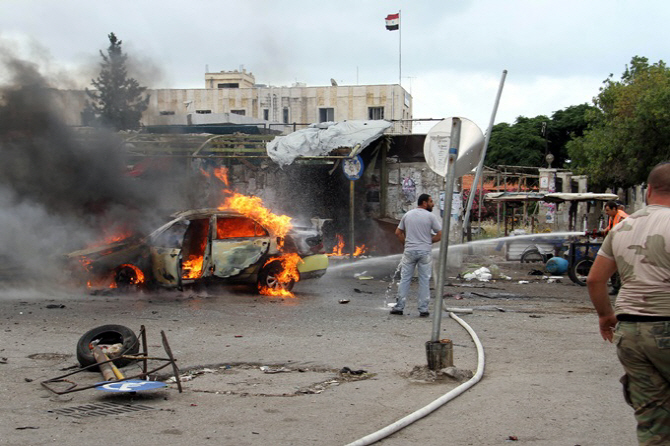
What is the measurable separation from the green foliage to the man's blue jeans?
41493 mm

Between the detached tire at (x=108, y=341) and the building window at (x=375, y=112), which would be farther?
the building window at (x=375, y=112)

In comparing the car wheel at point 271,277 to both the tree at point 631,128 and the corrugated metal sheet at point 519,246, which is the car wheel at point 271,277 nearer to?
the corrugated metal sheet at point 519,246

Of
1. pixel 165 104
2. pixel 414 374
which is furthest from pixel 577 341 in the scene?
pixel 165 104

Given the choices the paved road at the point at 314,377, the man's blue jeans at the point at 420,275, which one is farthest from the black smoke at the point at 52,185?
the man's blue jeans at the point at 420,275

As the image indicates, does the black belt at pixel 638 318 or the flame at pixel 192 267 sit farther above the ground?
the black belt at pixel 638 318

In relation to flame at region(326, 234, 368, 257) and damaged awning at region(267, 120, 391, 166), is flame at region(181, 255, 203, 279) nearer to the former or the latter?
damaged awning at region(267, 120, 391, 166)

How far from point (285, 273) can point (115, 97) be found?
9.28m

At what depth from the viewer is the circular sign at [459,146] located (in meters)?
6.77

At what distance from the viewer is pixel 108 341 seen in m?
7.45

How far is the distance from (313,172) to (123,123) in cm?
636

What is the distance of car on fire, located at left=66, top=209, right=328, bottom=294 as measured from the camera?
12.7 metres

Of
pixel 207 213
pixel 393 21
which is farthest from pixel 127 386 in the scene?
pixel 393 21

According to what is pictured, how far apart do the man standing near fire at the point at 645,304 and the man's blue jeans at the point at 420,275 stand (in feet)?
22.6

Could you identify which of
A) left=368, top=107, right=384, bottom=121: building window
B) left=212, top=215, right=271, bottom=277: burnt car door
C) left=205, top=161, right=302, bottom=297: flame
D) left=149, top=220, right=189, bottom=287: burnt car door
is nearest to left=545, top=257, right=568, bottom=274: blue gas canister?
left=205, top=161, right=302, bottom=297: flame
